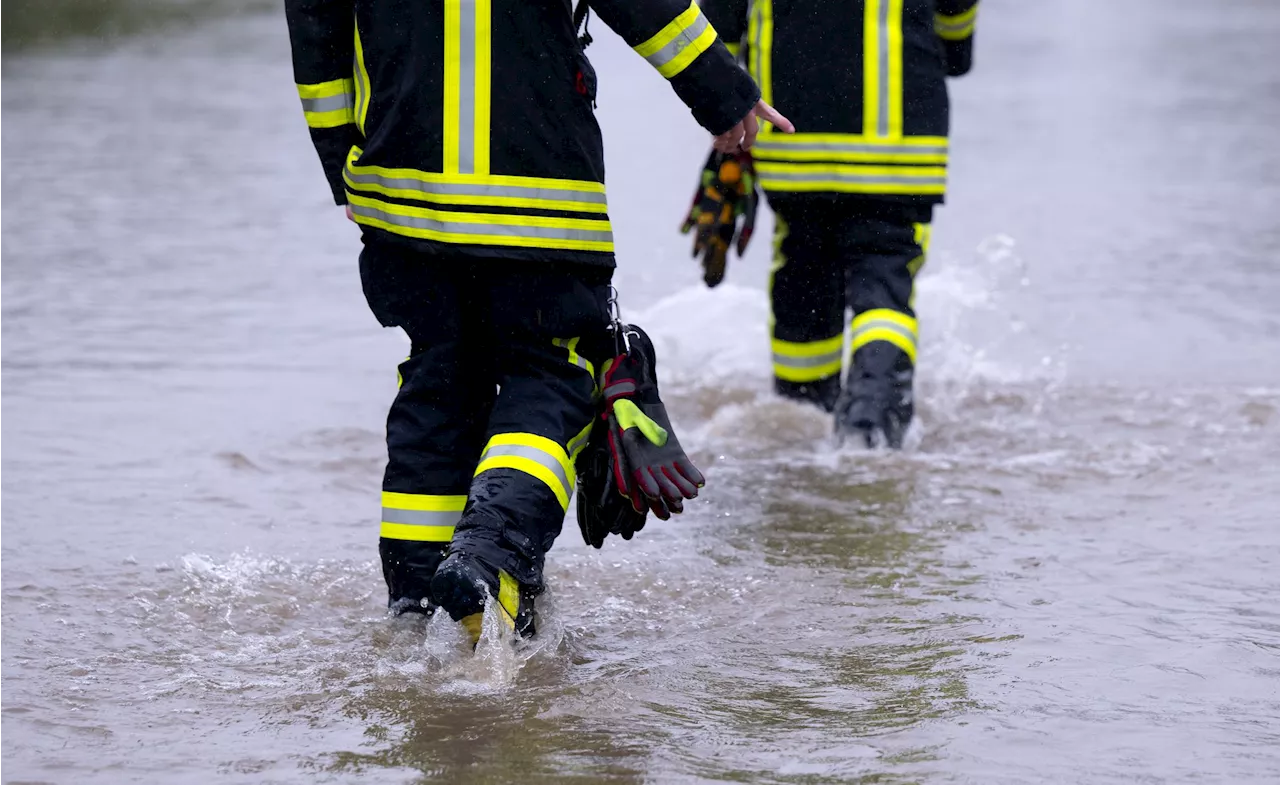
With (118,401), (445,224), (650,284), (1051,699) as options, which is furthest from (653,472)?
(650,284)

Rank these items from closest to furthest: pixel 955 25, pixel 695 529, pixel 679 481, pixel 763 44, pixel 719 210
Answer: pixel 679 481 → pixel 695 529 → pixel 763 44 → pixel 955 25 → pixel 719 210

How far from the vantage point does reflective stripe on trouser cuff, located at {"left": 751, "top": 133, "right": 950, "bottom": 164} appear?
5.40m

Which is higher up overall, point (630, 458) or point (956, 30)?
point (956, 30)

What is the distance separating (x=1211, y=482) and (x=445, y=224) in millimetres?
2469

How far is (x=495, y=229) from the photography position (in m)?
3.57

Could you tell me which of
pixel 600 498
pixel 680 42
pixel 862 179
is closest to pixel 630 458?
pixel 600 498

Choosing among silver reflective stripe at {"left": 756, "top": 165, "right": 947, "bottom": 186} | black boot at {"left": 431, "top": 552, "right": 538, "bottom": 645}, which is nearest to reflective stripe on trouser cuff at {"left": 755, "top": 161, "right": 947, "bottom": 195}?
silver reflective stripe at {"left": 756, "top": 165, "right": 947, "bottom": 186}

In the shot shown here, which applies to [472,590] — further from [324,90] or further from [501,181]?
[324,90]

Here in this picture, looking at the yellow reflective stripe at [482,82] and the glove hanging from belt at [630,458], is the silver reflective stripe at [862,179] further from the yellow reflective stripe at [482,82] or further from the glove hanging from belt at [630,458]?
the yellow reflective stripe at [482,82]

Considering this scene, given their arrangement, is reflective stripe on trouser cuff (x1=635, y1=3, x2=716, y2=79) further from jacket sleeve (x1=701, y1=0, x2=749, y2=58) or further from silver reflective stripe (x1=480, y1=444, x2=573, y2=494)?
jacket sleeve (x1=701, y1=0, x2=749, y2=58)

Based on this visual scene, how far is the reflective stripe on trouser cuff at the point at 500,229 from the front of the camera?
11.7 ft

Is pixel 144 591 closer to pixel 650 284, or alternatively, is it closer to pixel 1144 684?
pixel 1144 684

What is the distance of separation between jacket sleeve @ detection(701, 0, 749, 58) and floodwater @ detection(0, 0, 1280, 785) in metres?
1.13

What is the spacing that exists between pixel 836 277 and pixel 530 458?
236 cm
